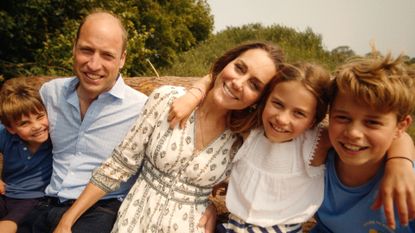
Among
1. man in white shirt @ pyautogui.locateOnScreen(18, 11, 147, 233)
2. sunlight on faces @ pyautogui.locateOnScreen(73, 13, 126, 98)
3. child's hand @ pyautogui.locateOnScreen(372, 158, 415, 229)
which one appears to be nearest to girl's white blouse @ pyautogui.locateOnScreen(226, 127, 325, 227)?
child's hand @ pyautogui.locateOnScreen(372, 158, 415, 229)

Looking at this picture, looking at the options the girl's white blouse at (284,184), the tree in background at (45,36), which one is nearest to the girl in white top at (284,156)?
the girl's white blouse at (284,184)

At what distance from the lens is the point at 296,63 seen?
1929 millimetres

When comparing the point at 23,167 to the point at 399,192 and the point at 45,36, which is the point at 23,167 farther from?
the point at 45,36

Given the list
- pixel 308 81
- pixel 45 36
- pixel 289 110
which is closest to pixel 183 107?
pixel 289 110

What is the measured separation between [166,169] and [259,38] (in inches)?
341

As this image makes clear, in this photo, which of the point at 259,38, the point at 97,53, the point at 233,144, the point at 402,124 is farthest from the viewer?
the point at 259,38

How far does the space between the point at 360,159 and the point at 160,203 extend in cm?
102

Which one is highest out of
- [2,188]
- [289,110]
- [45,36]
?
[289,110]

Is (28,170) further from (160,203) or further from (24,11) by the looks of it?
(24,11)

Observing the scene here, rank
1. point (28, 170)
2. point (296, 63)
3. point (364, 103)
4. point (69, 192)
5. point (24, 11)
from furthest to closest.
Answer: point (24, 11) < point (28, 170) < point (69, 192) < point (296, 63) < point (364, 103)

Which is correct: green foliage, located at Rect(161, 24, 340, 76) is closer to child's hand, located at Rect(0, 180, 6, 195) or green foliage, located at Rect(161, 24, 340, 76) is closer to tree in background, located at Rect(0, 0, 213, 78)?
tree in background, located at Rect(0, 0, 213, 78)

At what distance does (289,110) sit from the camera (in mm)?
1825

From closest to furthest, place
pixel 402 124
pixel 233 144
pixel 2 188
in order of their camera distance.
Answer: pixel 402 124 < pixel 233 144 < pixel 2 188

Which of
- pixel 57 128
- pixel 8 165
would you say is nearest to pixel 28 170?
pixel 8 165
